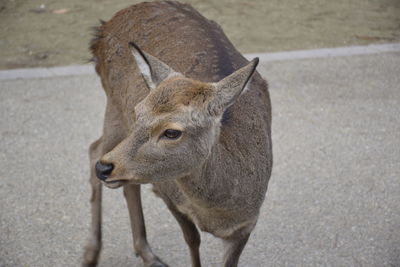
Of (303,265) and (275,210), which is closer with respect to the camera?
(303,265)

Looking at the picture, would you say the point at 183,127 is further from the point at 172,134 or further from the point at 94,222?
the point at 94,222

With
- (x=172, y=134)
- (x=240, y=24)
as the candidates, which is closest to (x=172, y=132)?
(x=172, y=134)

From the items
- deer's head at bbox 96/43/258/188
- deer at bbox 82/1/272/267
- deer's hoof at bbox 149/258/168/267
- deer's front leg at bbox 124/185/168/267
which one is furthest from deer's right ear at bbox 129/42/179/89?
deer's hoof at bbox 149/258/168/267

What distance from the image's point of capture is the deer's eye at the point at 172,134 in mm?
2713

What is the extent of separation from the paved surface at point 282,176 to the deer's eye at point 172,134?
5.45 ft

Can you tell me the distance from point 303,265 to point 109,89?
76.1 inches

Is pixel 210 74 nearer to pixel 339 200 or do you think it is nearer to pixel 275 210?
pixel 275 210

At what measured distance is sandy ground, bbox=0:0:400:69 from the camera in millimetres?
7586

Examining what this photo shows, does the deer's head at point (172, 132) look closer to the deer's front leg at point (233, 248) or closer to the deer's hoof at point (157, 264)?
the deer's front leg at point (233, 248)

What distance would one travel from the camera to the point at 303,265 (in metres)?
4.00

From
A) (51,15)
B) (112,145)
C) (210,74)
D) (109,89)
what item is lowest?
(51,15)

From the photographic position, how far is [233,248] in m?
3.39

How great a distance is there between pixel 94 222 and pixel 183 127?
182 cm

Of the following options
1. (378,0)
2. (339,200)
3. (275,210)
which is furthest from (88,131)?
(378,0)
